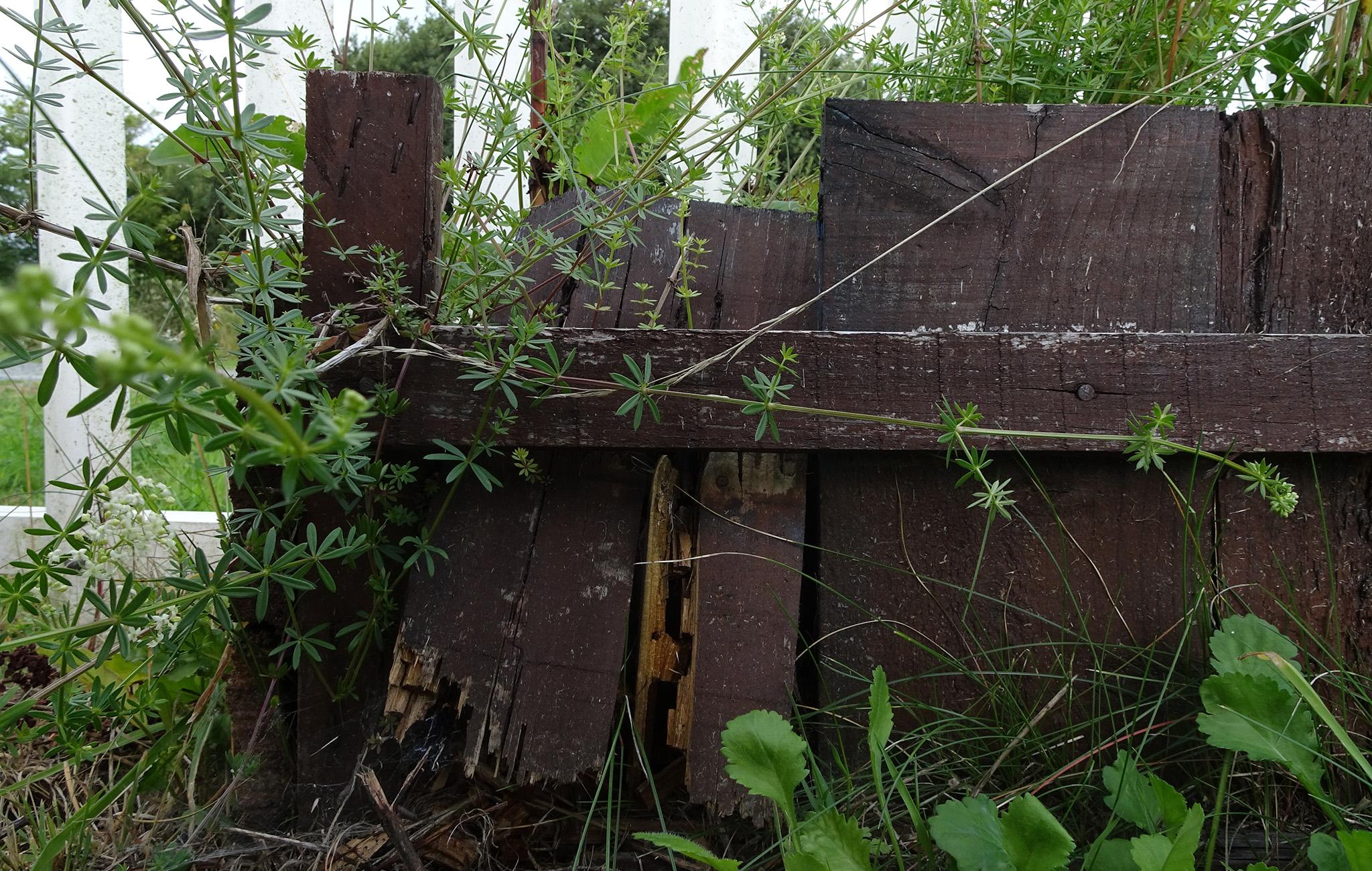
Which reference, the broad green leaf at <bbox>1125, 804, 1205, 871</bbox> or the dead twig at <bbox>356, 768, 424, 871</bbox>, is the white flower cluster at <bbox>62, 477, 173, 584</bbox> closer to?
the dead twig at <bbox>356, 768, 424, 871</bbox>

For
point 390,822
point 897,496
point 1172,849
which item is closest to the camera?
point 1172,849

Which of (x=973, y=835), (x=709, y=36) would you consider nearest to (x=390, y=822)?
(x=973, y=835)

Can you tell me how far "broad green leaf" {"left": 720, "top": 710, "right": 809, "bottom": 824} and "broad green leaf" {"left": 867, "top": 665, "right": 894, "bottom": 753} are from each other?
4.1 inches

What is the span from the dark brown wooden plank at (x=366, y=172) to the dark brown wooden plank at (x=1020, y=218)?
2.46 feet

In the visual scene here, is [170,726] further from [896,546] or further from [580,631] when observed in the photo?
[896,546]

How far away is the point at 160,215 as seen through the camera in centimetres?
712

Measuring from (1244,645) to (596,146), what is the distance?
166 cm

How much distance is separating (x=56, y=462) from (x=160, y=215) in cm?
512

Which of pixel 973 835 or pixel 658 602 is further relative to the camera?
pixel 658 602

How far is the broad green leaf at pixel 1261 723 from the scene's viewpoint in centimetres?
129

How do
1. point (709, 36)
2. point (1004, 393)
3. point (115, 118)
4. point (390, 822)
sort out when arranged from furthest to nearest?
point (115, 118) < point (709, 36) < point (1004, 393) < point (390, 822)

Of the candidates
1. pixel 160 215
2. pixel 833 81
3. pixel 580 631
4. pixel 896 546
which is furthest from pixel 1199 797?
pixel 160 215

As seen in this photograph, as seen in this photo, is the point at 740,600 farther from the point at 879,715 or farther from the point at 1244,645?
the point at 1244,645

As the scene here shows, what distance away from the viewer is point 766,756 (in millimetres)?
1303
